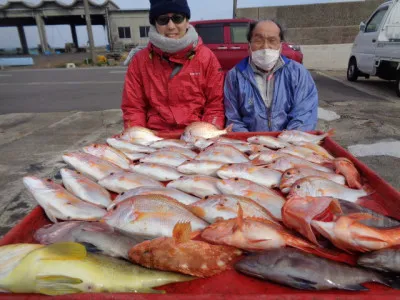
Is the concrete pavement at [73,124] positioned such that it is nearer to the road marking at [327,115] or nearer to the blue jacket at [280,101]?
the road marking at [327,115]

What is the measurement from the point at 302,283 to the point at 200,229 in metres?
0.47

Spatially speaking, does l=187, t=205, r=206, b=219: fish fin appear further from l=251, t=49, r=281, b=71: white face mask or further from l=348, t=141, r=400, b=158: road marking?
l=348, t=141, r=400, b=158: road marking

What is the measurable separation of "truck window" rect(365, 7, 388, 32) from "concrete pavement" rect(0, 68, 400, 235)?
1.96 metres

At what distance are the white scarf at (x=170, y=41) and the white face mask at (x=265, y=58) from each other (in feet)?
2.20

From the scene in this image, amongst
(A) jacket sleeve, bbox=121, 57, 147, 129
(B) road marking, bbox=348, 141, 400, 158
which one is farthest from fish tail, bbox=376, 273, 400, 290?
(B) road marking, bbox=348, 141, 400, 158

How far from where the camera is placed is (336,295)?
970mm

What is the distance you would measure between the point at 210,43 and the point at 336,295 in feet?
28.2

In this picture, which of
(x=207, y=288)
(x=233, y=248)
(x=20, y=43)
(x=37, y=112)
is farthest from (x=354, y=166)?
(x=20, y=43)

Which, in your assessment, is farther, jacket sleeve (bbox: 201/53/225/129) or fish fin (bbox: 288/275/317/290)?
jacket sleeve (bbox: 201/53/225/129)

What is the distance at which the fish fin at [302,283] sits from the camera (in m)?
1.02

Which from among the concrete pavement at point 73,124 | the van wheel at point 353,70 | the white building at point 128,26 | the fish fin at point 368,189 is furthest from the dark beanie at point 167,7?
the white building at point 128,26

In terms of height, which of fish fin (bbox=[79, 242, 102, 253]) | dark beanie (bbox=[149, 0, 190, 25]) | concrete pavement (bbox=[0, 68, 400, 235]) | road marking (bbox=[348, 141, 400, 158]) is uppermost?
dark beanie (bbox=[149, 0, 190, 25])

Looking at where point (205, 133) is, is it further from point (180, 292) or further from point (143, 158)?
point (180, 292)

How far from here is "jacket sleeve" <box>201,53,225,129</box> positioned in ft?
10.6
